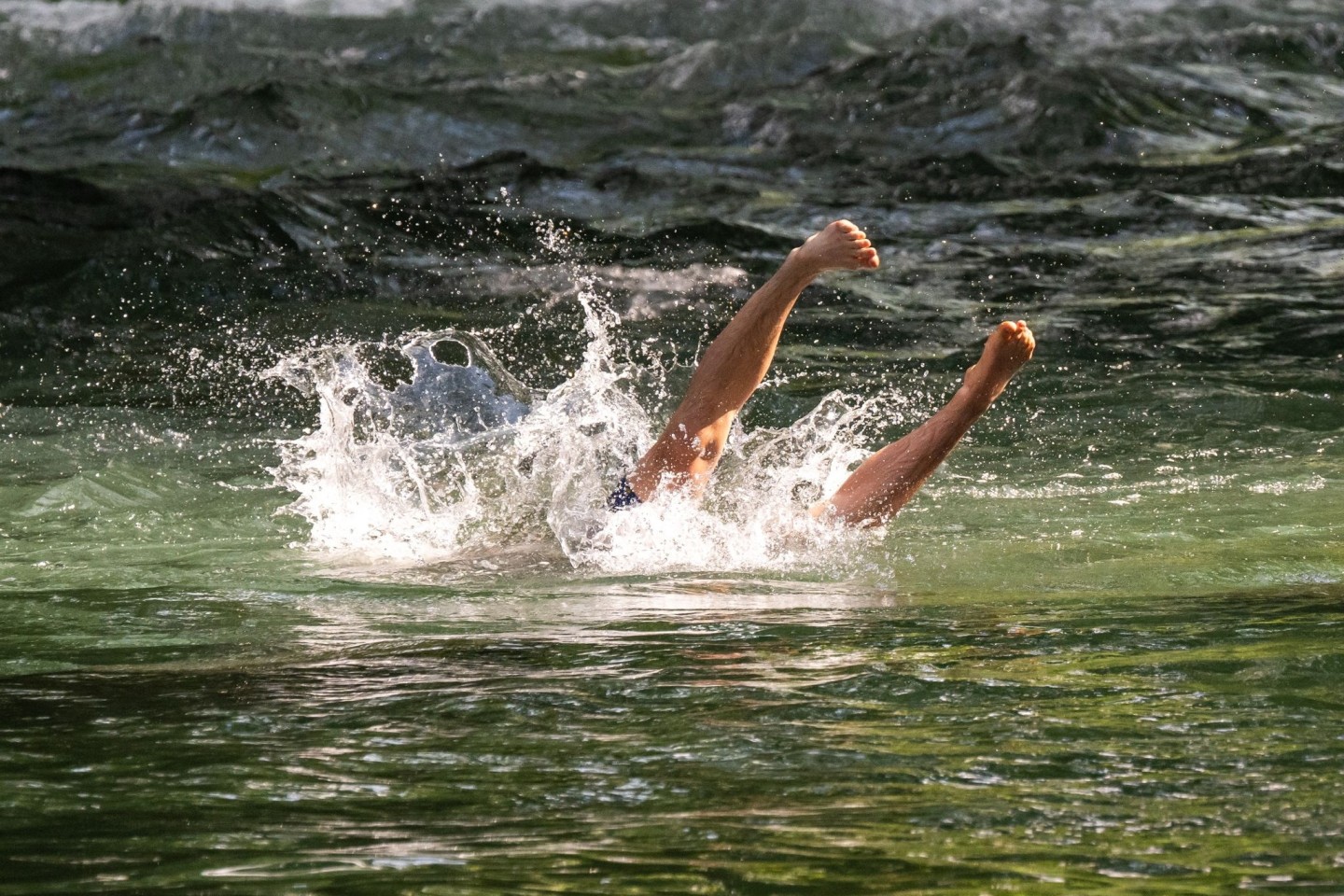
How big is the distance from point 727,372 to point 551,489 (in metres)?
0.75

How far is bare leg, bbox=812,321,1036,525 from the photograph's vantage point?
4.86 m

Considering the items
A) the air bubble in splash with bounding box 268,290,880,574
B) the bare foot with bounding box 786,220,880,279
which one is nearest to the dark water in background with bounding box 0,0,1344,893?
the air bubble in splash with bounding box 268,290,880,574

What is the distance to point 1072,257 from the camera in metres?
9.96

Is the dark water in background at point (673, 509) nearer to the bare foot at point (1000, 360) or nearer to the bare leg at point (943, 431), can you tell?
the bare leg at point (943, 431)

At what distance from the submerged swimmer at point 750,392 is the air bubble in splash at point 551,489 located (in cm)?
8

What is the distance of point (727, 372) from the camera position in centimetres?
501

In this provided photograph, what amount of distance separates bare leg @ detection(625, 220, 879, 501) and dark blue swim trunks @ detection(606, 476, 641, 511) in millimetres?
16

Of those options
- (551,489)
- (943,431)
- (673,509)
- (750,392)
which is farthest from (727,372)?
(551,489)

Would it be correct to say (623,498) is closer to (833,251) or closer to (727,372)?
(727,372)

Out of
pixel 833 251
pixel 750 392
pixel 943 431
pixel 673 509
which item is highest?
pixel 833 251

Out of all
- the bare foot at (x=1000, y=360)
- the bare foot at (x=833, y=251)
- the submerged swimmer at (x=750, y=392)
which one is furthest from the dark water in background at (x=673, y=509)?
the bare foot at (x=833, y=251)

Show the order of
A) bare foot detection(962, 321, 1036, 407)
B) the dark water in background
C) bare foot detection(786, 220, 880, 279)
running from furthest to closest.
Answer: bare foot detection(786, 220, 880, 279), bare foot detection(962, 321, 1036, 407), the dark water in background

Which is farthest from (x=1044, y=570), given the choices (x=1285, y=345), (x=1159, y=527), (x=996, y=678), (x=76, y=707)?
(x=1285, y=345)

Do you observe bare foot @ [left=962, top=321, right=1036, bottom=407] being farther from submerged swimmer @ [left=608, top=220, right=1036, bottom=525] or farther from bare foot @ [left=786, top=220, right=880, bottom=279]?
bare foot @ [left=786, top=220, right=880, bottom=279]
